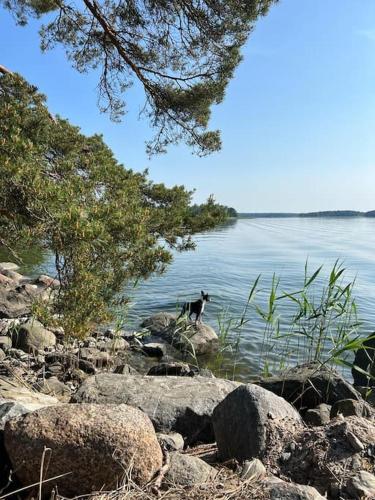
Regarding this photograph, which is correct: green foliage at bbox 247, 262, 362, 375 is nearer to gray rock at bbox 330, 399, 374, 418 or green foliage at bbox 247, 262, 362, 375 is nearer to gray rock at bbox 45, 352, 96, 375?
gray rock at bbox 330, 399, 374, 418

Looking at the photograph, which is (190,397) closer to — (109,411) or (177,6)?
(109,411)

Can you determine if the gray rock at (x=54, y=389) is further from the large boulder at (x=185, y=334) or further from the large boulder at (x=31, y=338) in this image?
the large boulder at (x=185, y=334)

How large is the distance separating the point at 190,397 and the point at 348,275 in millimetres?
17298

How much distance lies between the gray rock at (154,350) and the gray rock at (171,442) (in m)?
5.49

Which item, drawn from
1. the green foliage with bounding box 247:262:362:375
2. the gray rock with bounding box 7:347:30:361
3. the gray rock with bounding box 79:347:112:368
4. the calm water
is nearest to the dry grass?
the green foliage with bounding box 247:262:362:375

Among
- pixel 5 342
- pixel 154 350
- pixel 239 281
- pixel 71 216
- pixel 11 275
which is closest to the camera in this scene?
pixel 71 216

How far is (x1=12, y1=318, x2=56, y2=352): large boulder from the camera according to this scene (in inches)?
347

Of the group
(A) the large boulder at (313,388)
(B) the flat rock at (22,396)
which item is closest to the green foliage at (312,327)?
(A) the large boulder at (313,388)

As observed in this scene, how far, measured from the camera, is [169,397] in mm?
4746

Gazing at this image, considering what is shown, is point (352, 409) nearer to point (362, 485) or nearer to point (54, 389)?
point (362, 485)

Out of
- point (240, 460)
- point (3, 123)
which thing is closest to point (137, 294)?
point (3, 123)

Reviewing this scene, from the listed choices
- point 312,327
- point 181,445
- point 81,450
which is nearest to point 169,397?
point 181,445

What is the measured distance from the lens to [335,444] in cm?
326

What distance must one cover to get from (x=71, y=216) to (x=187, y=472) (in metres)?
2.13
